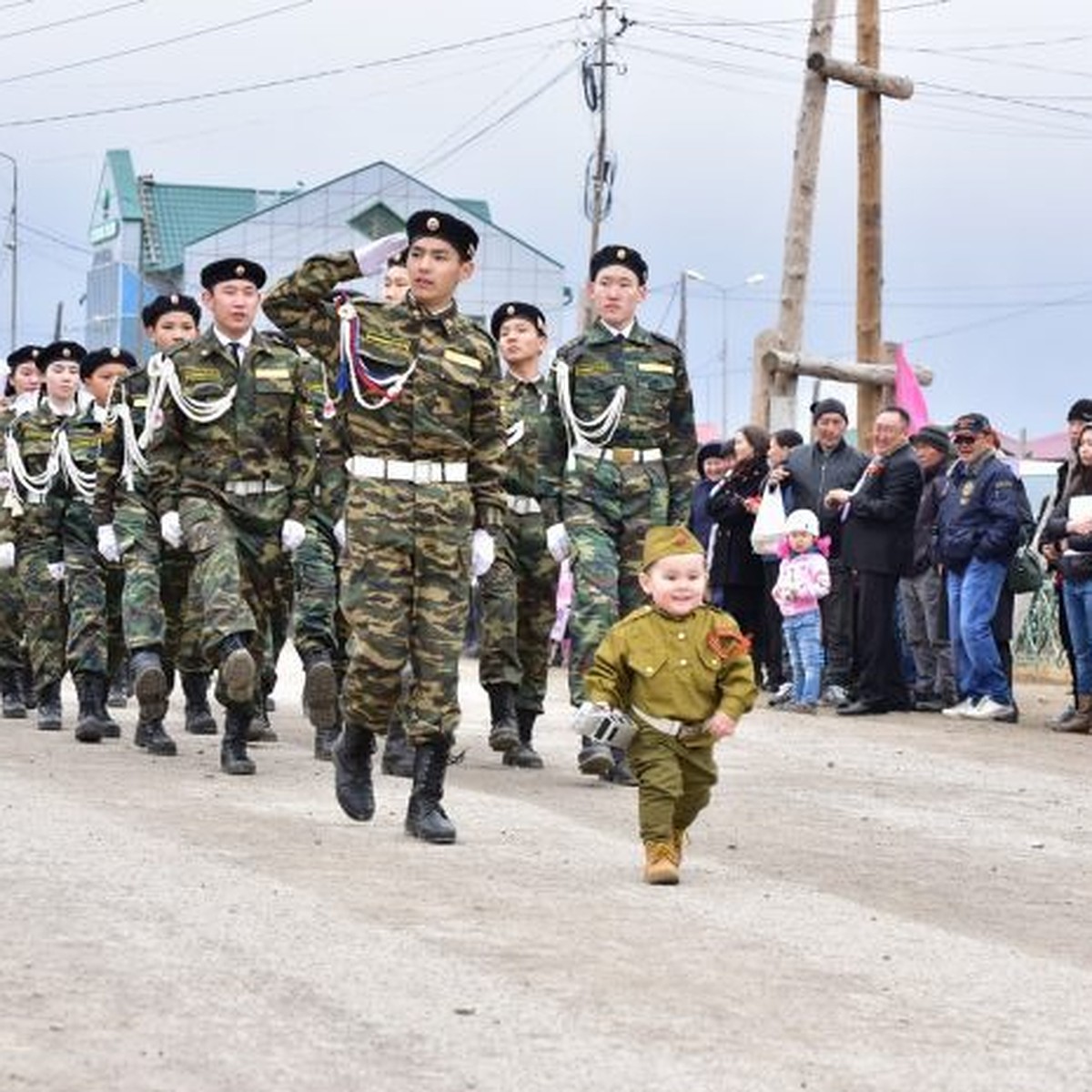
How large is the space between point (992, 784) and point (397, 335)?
4847 mm

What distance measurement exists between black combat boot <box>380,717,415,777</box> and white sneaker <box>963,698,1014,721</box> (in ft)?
19.8

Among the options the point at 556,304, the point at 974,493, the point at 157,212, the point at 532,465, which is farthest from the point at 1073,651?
the point at 157,212

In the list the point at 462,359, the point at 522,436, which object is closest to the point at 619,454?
the point at 522,436

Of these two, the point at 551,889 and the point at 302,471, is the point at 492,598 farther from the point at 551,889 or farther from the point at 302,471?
the point at 551,889

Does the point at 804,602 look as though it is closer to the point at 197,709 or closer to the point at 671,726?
the point at 197,709

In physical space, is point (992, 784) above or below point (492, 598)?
below

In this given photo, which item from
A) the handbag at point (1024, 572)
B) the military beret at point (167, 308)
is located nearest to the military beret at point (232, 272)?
the military beret at point (167, 308)

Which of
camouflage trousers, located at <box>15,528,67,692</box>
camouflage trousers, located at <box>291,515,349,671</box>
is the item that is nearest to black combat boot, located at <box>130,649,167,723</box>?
camouflage trousers, located at <box>291,515,349,671</box>

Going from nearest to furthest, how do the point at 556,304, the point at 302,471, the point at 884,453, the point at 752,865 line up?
the point at 752,865
the point at 302,471
the point at 884,453
the point at 556,304

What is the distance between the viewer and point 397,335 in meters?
10.2

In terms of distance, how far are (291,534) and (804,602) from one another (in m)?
6.17

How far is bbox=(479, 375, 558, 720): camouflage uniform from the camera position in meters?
13.9

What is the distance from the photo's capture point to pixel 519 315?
47.3 ft

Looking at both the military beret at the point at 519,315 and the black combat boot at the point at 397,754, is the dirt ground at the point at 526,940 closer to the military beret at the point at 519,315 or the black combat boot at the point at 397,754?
the black combat boot at the point at 397,754
